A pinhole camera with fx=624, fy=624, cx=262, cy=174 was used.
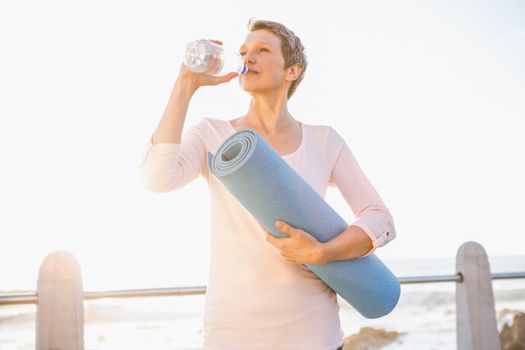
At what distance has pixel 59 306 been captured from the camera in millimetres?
3146

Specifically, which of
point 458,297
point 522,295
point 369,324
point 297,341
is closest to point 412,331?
point 369,324

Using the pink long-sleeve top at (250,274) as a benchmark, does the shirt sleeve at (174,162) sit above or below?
above

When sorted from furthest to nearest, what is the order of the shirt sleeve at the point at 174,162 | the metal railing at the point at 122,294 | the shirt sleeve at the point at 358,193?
1. the metal railing at the point at 122,294
2. the shirt sleeve at the point at 358,193
3. the shirt sleeve at the point at 174,162

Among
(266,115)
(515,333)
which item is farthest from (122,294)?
(515,333)

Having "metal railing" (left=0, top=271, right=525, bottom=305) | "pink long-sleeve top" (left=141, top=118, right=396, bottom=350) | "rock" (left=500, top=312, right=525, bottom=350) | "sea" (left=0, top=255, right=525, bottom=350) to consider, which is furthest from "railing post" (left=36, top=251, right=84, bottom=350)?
"sea" (left=0, top=255, right=525, bottom=350)

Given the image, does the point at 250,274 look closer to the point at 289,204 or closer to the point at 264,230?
the point at 264,230

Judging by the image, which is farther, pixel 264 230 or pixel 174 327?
pixel 174 327

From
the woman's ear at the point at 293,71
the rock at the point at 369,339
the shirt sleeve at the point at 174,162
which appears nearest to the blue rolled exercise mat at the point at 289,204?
the shirt sleeve at the point at 174,162

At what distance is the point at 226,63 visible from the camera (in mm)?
2086

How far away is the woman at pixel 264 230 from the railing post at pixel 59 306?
1.58 meters

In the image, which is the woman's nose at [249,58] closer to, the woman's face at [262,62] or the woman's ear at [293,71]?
the woman's face at [262,62]

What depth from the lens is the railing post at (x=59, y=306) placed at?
3.13 metres

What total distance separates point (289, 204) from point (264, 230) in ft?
0.77

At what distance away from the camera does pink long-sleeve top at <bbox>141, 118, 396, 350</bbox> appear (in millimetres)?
1683
